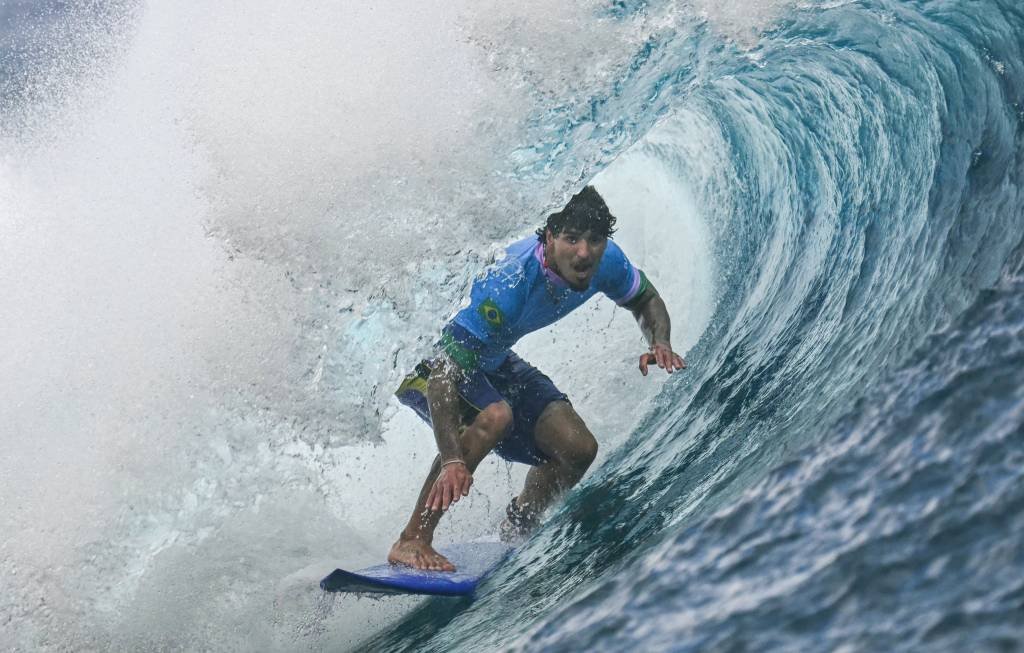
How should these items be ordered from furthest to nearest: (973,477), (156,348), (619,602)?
(156,348)
(619,602)
(973,477)

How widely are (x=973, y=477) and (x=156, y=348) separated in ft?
9.85

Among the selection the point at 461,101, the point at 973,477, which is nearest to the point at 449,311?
the point at 461,101

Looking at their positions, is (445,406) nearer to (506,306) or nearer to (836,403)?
(506,306)

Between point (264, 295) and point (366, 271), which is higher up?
point (264, 295)

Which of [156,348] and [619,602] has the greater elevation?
[156,348]

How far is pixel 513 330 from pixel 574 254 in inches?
13.1

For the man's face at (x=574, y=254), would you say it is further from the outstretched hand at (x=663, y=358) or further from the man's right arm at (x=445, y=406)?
the man's right arm at (x=445, y=406)

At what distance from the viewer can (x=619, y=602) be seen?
1.82m

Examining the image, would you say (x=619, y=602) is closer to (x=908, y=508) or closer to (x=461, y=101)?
(x=908, y=508)

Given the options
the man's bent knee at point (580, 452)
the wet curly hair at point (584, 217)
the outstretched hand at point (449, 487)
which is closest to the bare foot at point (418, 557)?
the outstretched hand at point (449, 487)

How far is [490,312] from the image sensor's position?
3209mm

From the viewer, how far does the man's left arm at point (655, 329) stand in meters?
3.26

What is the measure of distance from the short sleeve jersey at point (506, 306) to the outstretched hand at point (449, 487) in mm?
391

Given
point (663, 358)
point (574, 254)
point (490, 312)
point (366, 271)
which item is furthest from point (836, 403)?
point (366, 271)
